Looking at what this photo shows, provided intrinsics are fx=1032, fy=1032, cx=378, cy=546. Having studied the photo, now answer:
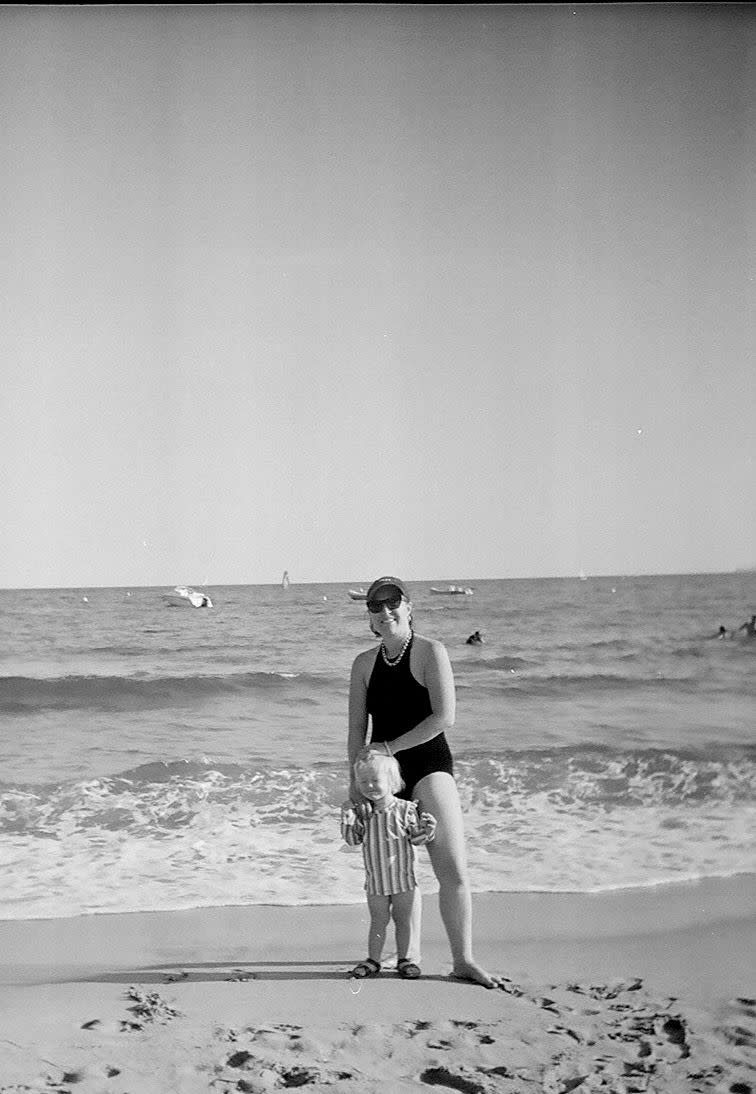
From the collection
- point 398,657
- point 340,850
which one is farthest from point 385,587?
point 340,850

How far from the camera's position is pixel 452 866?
2240mm

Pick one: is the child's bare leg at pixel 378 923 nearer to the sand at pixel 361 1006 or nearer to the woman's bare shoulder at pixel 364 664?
the sand at pixel 361 1006

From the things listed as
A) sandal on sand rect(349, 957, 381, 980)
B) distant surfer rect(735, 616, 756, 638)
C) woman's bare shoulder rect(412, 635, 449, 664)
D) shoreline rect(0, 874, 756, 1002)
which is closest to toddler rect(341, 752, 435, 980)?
sandal on sand rect(349, 957, 381, 980)

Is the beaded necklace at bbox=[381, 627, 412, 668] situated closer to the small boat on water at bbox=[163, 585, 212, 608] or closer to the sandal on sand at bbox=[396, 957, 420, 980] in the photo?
the sandal on sand at bbox=[396, 957, 420, 980]

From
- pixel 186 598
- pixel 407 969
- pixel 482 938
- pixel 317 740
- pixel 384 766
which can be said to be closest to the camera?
pixel 384 766

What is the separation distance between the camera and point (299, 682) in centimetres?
360

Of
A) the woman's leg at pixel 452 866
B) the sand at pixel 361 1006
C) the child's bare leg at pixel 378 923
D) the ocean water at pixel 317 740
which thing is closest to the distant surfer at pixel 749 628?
the ocean water at pixel 317 740

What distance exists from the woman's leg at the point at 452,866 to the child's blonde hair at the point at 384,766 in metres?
0.06

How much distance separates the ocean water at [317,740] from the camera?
2.84 m

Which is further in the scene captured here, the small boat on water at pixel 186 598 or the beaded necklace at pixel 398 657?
the small boat on water at pixel 186 598

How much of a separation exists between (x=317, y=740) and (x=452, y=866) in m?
1.26

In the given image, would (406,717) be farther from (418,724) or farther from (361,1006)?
(361,1006)

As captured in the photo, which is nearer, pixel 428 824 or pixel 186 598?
pixel 428 824

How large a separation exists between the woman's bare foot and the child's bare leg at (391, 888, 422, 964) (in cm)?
9
